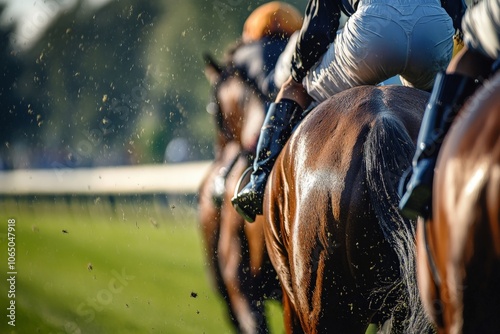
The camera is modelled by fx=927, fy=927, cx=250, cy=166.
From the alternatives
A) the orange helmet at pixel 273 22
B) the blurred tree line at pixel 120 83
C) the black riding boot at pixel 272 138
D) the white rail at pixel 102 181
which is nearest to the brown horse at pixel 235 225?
the orange helmet at pixel 273 22

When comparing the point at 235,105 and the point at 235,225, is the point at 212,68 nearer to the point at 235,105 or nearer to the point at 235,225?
the point at 235,105

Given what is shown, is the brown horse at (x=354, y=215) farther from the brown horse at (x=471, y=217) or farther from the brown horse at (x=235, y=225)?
the brown horse at (x=235, y=225)

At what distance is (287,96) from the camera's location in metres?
3.89

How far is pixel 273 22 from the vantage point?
5199 millimetres

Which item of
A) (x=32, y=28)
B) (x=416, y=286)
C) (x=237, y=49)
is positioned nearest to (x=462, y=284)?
(x=416, y=286)

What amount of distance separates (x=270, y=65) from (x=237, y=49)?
1.38ft

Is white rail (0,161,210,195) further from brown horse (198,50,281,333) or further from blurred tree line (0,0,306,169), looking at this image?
brown horse (198,50,281,333)

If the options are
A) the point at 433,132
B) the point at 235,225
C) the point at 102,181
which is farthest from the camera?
the point at 102,181

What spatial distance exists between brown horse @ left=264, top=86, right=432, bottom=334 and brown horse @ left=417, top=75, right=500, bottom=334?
681mm

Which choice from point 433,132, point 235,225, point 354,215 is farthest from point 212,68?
point 433,132

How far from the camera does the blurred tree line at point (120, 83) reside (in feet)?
73.2

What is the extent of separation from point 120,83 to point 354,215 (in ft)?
75.5

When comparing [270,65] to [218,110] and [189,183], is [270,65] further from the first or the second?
[189,183]

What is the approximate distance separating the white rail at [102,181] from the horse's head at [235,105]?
7988mm
